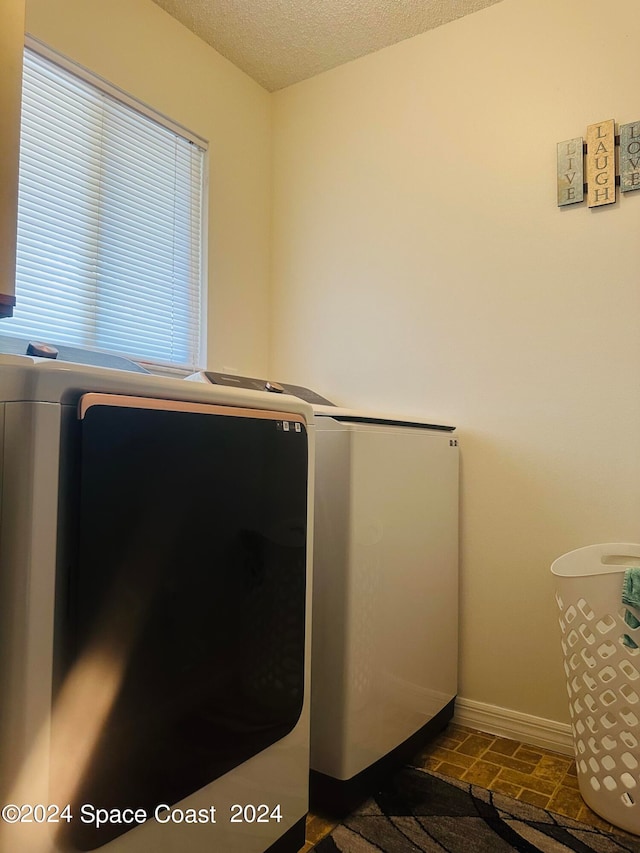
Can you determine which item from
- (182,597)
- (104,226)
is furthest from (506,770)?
(104,226)

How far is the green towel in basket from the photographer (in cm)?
137

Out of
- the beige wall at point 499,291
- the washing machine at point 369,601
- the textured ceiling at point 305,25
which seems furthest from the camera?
the textured ceiling at point 305,25

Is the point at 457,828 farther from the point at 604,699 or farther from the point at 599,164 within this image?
the point at 599,164

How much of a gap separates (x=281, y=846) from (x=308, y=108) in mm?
2490

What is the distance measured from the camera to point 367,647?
4.83 ft

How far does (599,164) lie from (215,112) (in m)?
1.38

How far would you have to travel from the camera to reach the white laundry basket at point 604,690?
1372 millimetres

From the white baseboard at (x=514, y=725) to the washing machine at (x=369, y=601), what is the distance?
0.69ft

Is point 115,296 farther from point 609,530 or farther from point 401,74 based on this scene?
point 609,530

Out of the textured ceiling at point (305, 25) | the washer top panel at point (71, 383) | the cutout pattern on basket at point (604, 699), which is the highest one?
the textured ceiling at point (305, 25)

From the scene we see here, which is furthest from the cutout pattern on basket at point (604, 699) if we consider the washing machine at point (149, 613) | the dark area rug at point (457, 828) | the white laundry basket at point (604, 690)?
the washing machine at point (149, 613)

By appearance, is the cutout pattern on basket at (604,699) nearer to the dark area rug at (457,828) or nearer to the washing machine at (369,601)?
the dark area rug at (457,828)

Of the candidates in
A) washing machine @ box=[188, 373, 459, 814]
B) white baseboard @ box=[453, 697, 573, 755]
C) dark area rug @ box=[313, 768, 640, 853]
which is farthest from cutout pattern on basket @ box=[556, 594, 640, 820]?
washing machine @ box=[188, 373, 459, 814]

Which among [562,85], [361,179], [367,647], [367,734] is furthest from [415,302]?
[367,734]
